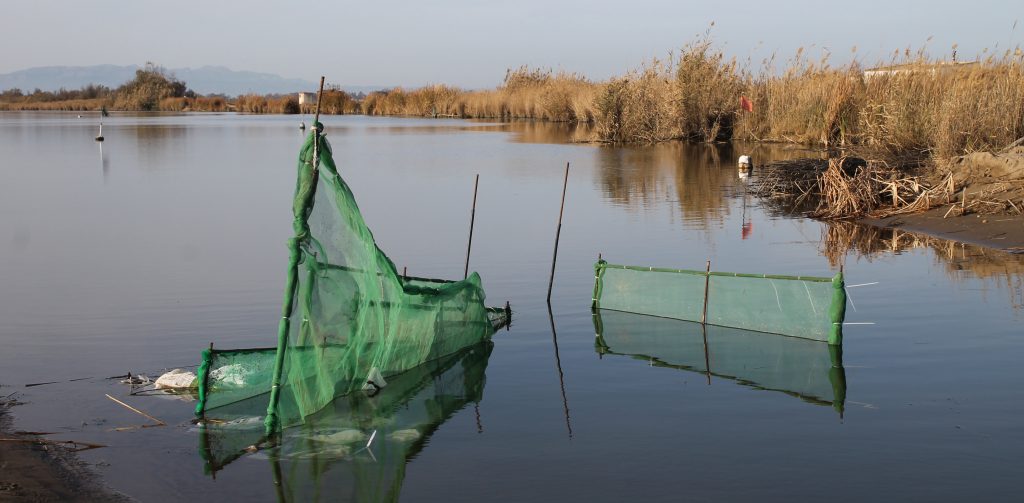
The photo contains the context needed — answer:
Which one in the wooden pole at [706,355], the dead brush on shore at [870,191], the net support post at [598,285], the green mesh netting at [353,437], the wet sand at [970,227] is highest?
the dead brush on shore at [870,191]

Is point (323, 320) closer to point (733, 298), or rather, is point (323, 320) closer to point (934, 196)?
point (733, 298)

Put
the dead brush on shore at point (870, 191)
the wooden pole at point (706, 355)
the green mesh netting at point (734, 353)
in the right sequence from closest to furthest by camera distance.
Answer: the green mesh netting at point (734, 353)
the wooden pole at point (706, 355)
the dead brush on shore at point (870, 191)

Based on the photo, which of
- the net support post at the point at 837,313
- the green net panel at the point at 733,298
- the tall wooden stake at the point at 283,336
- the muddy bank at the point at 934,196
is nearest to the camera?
the tall wooden stake at the point at 283,336

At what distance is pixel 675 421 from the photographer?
8.41m

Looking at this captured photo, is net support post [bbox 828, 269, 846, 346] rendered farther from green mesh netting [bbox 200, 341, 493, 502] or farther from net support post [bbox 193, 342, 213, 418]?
net support post [bbox 193, 342, 213, 418]

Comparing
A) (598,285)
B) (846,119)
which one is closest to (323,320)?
(598,285)

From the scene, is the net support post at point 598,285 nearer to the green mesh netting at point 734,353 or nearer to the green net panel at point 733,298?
the green net panel at point 733,298

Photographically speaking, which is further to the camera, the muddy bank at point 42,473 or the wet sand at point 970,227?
the wet sand at point 970,227

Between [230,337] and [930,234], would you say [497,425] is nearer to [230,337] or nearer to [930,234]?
[230,337]

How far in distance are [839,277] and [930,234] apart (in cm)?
809

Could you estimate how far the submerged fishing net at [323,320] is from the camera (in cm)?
792

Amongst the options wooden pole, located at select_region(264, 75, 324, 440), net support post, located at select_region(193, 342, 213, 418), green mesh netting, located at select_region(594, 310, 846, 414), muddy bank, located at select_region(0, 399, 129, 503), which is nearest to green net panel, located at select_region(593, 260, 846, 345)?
green mesh netting, located at select_region(594, 310, 846, 414)

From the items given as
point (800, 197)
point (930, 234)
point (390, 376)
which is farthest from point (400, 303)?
point (800, 197)

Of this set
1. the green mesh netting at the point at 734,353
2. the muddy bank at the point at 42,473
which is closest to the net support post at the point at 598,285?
the green mesh netting at the point at 734,353
